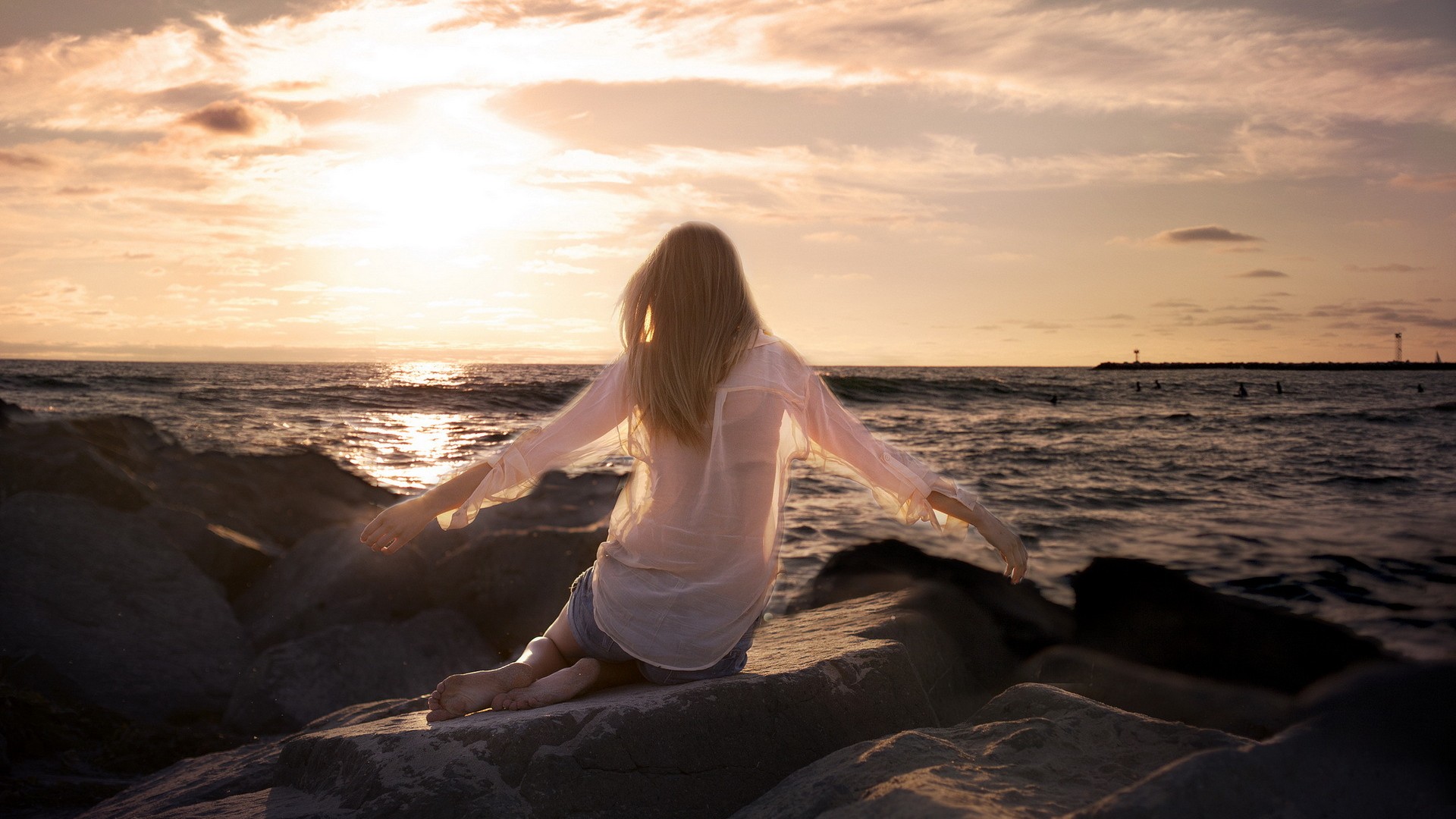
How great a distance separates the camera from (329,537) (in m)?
5.63

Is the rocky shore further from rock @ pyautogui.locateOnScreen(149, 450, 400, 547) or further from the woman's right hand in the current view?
the woman's right hand

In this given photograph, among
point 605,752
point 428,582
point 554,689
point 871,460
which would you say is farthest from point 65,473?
point 871,460

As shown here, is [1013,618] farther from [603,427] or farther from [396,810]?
[396,810]

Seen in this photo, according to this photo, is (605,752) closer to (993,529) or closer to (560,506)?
(993,529)

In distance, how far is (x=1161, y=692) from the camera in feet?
13.7

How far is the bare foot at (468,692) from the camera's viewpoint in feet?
8.57

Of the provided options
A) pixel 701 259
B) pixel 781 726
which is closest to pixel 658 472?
pixel 701 259

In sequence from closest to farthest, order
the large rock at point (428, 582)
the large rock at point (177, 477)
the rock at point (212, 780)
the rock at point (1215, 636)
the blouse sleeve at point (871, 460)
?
the blouse sleeve at point (871, 460) → the rock at point (212, 780) → the rock at point (1215, 636) → the large rock at point (428, 582) → the large rock at point (177, 477)

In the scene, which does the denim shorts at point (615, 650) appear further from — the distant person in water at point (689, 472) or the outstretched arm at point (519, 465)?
the outstretched arm at point (519, 465)

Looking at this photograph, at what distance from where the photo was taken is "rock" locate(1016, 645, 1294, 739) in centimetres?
376

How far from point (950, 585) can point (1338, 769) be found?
3.27m

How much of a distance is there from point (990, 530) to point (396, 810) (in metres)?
1.83

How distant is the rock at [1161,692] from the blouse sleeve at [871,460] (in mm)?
1502

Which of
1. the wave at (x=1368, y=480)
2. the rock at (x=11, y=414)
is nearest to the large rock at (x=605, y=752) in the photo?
the rock at (x=11, y=414)
